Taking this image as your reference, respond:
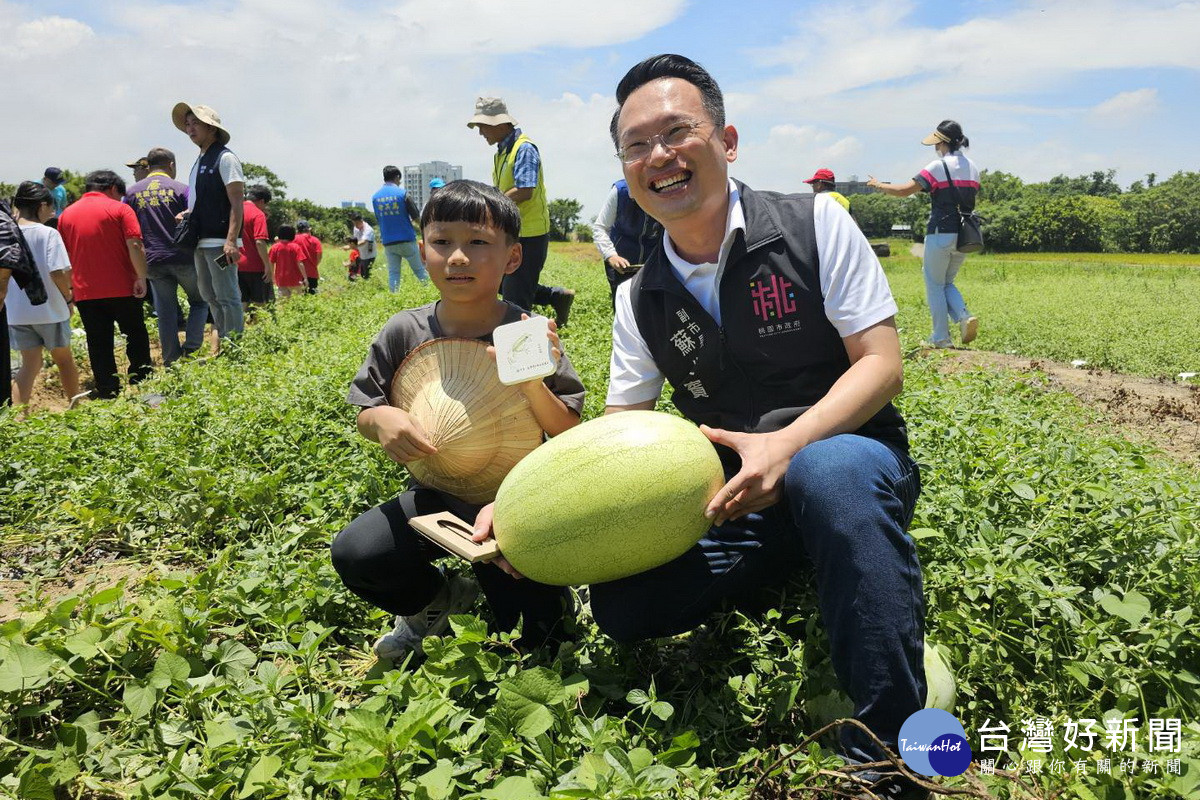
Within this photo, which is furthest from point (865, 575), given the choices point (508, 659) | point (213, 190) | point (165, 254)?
point (165, 254)

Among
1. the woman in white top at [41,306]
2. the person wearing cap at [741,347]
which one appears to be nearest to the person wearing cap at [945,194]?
the person wearing cap at [741,347]

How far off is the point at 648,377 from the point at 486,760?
1.32 metres

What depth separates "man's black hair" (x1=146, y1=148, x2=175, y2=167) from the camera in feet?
25.6

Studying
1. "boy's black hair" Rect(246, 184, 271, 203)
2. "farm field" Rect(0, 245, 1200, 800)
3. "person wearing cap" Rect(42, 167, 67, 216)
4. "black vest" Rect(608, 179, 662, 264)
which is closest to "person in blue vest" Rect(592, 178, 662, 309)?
"black vest" Rect(608, 179, 662, 264)

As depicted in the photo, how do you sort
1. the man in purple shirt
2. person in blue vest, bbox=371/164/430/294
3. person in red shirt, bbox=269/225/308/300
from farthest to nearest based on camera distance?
person in red shirt, bbox=269/225/308/300, person in blue vest, bbox=371/164/430/294, the man in purple shirt

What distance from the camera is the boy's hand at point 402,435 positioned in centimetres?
252

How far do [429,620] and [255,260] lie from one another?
A: 884 centimetres

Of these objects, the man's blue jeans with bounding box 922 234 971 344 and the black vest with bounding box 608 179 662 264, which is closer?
the black vest with bounding box 608 179 662 264

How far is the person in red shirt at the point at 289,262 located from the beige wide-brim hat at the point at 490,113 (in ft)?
26.6

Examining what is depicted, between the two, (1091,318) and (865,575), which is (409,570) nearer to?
(865,575)

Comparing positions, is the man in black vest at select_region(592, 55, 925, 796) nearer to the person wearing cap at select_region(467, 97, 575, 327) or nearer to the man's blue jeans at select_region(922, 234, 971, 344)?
the person wearing cap at select_region(467, 97, 575, 327)

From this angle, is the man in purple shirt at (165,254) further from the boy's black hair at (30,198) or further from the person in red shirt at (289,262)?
the person in red shirt at (289,262)

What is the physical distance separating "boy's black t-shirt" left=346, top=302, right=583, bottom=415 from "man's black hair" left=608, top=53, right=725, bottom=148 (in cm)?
91

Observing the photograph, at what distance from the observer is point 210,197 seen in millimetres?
7160
